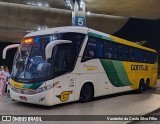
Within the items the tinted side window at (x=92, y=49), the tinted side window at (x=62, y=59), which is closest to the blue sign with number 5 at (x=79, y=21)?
the tinted side window at (x=92, y=49)

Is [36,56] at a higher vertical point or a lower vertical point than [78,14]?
lower

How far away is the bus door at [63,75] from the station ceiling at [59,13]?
1367 centimetres

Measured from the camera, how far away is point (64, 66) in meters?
11.1

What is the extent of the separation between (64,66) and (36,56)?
110cm

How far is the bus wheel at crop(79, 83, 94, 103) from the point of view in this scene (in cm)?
1212

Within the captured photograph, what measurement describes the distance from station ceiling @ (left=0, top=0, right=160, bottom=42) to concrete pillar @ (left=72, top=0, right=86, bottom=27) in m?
1.05

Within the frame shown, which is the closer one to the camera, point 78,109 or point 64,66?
point 78,109

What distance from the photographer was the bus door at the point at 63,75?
1065cm

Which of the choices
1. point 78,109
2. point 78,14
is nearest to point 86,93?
point 78,109

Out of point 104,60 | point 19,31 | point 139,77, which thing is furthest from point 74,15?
point 19,31

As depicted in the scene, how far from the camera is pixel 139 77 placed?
17344 mm

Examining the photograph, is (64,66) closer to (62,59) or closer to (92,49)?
(62,59)

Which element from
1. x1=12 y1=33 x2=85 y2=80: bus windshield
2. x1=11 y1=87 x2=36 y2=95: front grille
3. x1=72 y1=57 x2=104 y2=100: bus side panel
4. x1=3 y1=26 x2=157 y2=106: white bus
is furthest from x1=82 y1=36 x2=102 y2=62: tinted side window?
x1=11 y1=87 x2=36 y2=95: front grille

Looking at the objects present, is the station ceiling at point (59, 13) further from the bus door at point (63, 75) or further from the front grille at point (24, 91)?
the front grille at point (24, 91)
